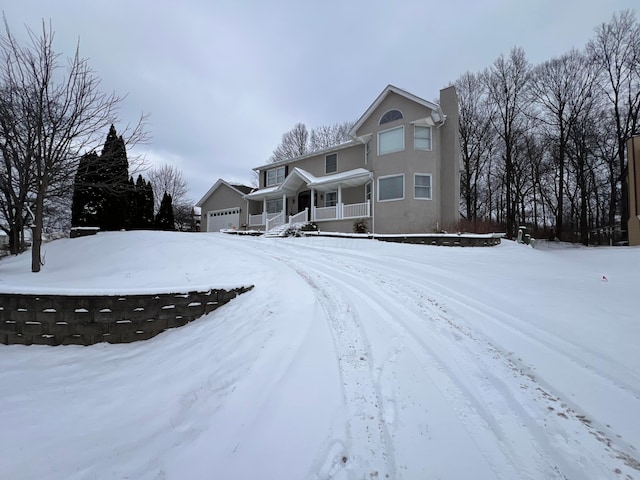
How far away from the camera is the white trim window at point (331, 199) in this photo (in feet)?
65.1

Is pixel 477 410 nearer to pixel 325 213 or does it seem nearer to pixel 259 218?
pixel 325 213

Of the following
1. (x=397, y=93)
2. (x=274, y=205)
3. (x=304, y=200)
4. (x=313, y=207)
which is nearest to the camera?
(x=397, y=93)

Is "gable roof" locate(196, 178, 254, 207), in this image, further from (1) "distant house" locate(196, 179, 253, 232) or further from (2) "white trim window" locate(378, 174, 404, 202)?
(2) "white trim window" locate(378, 174, 404, 202)

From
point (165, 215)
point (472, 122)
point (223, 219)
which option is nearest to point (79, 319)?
point (223, 219)

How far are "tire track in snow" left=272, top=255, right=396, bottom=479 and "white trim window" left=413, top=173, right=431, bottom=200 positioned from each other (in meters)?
13.0

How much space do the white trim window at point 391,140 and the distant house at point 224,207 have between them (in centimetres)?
1162

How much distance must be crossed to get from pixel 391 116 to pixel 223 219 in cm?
1615

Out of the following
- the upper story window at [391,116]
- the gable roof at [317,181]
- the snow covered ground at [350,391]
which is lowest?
the snow covered ground at [350,391]

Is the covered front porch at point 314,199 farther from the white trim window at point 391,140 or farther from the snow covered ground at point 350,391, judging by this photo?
the snow covered ground at point 350,391

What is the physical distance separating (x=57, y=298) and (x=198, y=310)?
214 centimetres

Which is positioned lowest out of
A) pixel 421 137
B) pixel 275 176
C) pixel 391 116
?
pixel 275 176

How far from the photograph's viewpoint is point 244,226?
22859 millimetres

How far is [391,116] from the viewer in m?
17.0

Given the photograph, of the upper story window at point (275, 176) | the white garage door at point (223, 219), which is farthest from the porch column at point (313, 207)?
the white garage door at point (223, 219)
